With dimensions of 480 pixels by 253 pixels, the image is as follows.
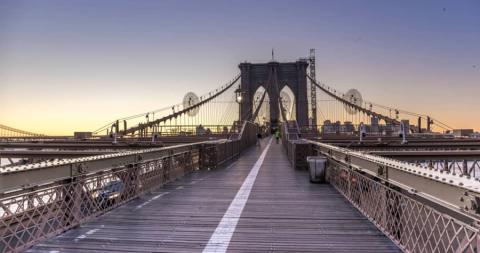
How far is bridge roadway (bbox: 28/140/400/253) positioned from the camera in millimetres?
5207

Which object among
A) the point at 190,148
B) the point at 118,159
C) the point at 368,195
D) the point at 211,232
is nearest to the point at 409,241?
the point at 368,195

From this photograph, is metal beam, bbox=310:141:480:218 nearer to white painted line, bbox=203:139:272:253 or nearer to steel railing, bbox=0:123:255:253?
white painted line, bbox=203:139:272:253

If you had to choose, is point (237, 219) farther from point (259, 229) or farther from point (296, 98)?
point (296, 98)

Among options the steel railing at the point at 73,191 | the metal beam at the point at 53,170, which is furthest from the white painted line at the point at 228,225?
the metal beam at the point at 53,170

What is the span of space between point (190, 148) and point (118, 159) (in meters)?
6.73

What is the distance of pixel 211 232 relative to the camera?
233 inches

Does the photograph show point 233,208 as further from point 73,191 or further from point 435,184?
point 435,184

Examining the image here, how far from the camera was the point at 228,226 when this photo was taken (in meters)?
6.30

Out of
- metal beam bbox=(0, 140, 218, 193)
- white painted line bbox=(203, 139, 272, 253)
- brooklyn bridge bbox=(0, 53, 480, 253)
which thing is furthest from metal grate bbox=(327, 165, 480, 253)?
metal beam bbox=(0, 140, 218, 193)

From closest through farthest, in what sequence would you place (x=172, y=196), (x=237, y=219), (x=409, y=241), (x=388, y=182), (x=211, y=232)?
(x=409, y=241)
(x=388, y=182)
(x=211, y=232)
(x=237, y=219)
(x=172, y=196)

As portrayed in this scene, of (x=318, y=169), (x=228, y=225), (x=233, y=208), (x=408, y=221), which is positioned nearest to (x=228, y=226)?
(x=228, y=225)

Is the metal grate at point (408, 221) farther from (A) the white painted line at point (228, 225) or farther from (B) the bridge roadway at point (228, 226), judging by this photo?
(A) the white painted line at point (228, 225)

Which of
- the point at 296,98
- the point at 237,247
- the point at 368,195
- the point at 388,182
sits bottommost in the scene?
the point at 237,247

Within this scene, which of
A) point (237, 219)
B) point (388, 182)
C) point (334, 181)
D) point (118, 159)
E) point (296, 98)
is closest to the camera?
point (388, 182)
